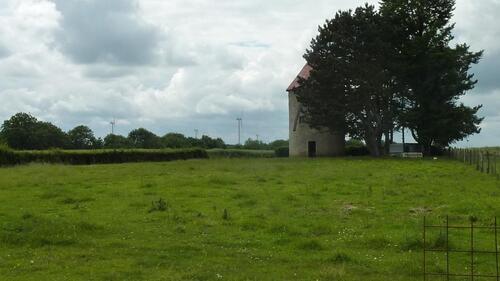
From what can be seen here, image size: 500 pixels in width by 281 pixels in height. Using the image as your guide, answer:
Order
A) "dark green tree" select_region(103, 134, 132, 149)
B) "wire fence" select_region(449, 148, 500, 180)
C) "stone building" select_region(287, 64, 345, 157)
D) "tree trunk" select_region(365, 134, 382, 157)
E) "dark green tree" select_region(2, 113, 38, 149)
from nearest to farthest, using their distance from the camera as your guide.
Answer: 1. "wire fence" select_region(449, 148, 500, 180)
2. "tree trunk" select_region(365, 134, 382, 157)
3. "stone building" select_region(287, 64, 345, 157)
4. "dark green tree" select_region(2, 113, 38, 149)
5. "dark green tree" select_region(103, 134, 132, 149)

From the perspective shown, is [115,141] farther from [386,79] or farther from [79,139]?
[386,79]

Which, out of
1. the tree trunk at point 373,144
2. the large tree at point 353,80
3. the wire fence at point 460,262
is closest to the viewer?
the wire fence at point 460,262

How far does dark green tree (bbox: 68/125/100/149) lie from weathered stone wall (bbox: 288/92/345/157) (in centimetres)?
5162

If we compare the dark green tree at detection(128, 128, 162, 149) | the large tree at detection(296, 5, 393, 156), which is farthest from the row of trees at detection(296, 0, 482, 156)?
the dark green tree at detection(128, 128, 162, 149)

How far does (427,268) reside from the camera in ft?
36.1

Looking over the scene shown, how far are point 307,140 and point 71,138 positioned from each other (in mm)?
54622

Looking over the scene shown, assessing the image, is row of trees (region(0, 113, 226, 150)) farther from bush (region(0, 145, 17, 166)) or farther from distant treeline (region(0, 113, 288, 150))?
bush (region(0, 145, 17, 166))

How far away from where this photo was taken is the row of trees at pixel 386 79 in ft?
200

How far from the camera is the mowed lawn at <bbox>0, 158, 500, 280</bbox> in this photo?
11.1m

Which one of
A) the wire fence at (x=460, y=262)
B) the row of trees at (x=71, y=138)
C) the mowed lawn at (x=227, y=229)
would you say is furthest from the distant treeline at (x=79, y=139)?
the wire fence at (x=460, y=262)

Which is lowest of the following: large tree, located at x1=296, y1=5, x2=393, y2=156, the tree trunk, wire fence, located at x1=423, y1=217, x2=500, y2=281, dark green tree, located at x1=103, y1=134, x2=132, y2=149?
wire fence, located at x1=423, y1=217, x2=500, y2=281

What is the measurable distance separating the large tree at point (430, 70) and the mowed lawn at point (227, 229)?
35738 mm

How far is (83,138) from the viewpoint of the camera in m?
115

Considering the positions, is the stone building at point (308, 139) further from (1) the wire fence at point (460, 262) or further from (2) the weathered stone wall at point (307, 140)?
(1) the wire fence at point (460, 262)
